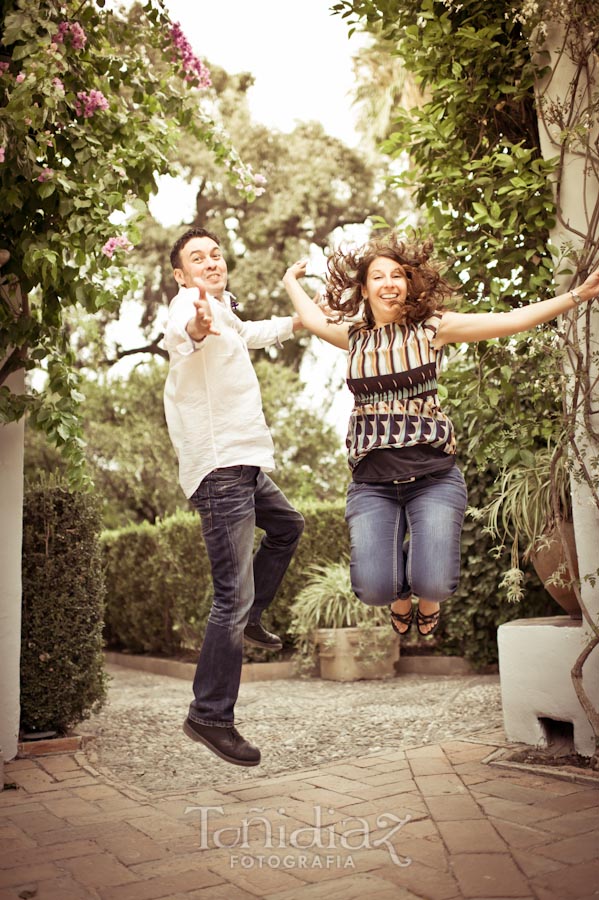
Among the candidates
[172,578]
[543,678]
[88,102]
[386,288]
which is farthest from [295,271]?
[172,578]

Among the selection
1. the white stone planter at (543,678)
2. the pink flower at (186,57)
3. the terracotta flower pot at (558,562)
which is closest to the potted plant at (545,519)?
the terracotta flower pot at (558,562)

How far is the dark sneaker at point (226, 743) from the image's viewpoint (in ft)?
10.7

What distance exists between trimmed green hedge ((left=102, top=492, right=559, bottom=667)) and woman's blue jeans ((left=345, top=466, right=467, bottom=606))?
2.62 meters

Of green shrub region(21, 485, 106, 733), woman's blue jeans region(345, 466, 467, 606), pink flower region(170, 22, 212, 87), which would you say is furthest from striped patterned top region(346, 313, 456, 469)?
pink flower region(170, 22, 212, 87)

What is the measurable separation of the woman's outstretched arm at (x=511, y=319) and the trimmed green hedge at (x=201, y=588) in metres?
2.73

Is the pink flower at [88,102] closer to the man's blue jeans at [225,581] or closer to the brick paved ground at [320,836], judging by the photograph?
the man's blue jeans at [225,581]

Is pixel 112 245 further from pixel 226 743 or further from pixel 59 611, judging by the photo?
pixel 226 743

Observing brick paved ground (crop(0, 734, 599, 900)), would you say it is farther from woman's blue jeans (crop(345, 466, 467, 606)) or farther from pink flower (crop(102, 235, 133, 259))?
pink flower (crop(102, 235, 133, 259))

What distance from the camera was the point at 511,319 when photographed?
329cm

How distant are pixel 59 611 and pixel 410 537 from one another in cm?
223

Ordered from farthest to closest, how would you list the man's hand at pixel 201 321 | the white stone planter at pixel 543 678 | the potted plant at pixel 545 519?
the potted plant at pixel 545 519, the white stone planter at pixel 543 678, the man's hand at pixel 201 321

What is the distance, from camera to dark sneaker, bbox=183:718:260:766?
326 centimetres

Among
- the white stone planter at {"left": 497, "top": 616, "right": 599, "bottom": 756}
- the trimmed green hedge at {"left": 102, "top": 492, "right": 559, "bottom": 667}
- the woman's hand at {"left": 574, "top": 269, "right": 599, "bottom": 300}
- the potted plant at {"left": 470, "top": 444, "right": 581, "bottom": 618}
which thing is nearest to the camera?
the woman's hand at {"left": 574, "top": 269, "right": 599, "bottom": 300}

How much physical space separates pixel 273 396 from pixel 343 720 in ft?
25.1
